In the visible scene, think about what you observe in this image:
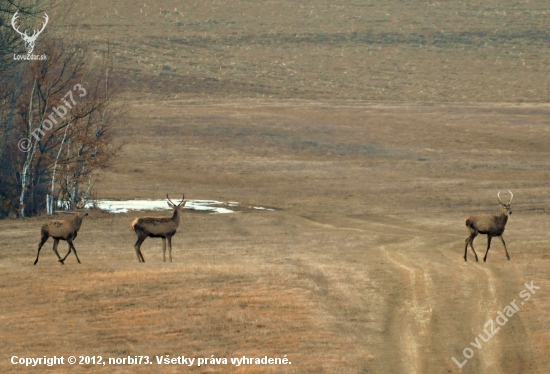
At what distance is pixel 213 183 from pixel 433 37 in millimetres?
55319

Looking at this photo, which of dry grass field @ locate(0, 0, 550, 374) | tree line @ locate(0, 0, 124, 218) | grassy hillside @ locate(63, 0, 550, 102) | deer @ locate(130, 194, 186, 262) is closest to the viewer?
dry grass field @ locate(0, 0, 550, 374)

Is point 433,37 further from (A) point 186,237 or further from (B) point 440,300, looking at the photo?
(B) point 440,300

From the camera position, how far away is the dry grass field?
17.8 metres

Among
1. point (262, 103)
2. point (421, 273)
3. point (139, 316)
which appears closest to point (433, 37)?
point (262, 103)

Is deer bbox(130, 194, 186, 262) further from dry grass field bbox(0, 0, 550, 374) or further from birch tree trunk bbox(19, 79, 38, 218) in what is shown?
birch tree trunk bbox(19, 79, 38, 218)

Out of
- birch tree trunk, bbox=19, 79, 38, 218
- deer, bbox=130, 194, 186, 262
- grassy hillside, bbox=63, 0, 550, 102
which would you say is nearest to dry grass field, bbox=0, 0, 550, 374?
grassy hillside, bbox=63, 0, 550, 102

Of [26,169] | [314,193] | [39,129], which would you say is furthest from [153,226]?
[314,193]

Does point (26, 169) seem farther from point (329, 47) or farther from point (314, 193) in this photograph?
point (329, 47)

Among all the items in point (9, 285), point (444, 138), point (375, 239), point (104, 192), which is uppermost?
point (444, 138)

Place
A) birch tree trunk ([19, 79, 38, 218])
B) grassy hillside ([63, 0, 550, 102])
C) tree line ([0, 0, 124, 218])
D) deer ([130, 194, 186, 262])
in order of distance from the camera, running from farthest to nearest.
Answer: grassy hillside ([63, 0, 550, 102])
tree line ([0, 0, 124, 218])
birch tree trunk ([19, 79, 38, 218])
deer ([130, 194, 186, 262])

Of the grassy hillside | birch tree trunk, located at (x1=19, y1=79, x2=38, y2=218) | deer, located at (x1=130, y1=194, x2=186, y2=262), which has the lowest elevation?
deer, located at (x1=130, y1=194, x2=186, y2=262)

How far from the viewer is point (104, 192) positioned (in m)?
44.2

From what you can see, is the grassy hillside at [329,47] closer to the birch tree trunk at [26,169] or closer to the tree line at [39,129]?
the tree line at [39,129]

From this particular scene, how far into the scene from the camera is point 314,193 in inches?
1714
